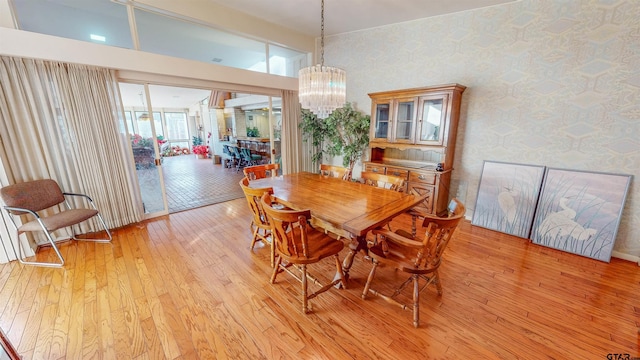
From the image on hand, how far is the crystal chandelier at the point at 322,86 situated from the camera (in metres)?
2.41

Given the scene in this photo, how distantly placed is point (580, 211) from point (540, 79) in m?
1.64

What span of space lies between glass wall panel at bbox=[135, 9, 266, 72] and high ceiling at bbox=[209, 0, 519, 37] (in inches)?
20.7

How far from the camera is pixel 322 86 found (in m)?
2.42

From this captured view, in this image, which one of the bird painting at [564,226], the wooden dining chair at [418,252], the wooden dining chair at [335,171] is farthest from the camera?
the wooden dining chair at [335,171]

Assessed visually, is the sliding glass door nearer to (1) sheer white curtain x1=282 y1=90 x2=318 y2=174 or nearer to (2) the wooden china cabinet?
(1) sheer white curtain x1=282 y1=90 x2=318 y2=174

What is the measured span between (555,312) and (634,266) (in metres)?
1.60

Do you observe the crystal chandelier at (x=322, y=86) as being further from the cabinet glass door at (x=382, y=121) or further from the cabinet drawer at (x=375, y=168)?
the cabinet drawer at (x=375, y=168)

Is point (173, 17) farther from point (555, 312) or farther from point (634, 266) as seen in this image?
point (634, 266)

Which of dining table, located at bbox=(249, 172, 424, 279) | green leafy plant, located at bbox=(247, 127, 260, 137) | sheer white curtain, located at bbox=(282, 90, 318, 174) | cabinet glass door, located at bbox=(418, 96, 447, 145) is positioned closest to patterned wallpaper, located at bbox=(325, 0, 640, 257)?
cabinet glass door, located at bbox=(418, 96, 447, 145)

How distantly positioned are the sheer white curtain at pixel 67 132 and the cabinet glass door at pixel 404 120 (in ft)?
13.2

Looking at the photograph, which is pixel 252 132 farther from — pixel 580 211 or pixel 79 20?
pixel 580 211

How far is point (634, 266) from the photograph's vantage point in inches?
96.4

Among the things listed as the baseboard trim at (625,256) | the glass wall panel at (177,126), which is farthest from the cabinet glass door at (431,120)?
the glass wall panel at (177,126)

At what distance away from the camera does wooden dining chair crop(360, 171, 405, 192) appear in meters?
2.58
